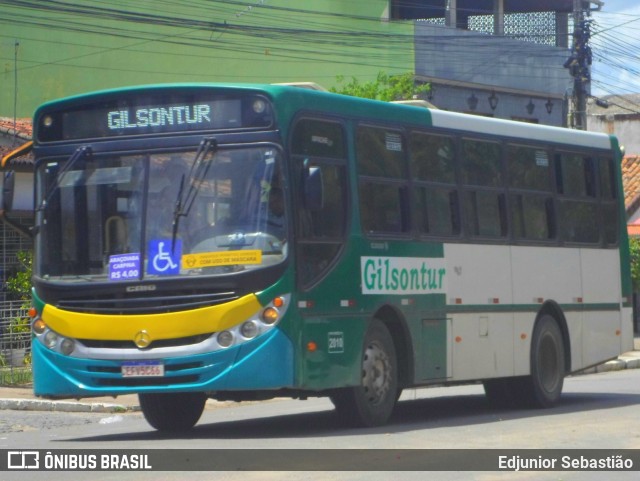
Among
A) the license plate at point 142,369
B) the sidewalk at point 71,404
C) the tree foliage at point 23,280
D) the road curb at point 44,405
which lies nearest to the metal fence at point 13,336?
the tree foliage at point 23,280

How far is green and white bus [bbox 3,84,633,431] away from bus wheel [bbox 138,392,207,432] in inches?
0.8

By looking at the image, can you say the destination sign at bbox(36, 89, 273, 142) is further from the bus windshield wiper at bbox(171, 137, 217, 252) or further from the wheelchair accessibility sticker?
the wheelchair accessibility sticker

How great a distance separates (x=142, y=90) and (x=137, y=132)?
0.42 m

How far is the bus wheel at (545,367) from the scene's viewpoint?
50.3 ft

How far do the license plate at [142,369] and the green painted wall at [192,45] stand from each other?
26090mm

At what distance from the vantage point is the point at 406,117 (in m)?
13.5

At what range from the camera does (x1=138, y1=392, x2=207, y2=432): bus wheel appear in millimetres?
13047

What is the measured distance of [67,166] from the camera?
12.1m

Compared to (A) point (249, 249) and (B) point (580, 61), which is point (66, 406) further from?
(B) point (580, 61)

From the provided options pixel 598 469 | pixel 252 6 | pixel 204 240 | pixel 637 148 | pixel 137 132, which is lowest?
pixel 598 469

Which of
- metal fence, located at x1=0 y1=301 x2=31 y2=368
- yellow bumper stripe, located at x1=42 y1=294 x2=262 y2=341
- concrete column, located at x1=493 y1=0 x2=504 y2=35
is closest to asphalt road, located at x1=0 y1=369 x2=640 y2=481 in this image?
yellow bumper stripe, located at x1=42 y1=294 x2=262 y2=341

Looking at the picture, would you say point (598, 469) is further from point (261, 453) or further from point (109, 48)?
point (109, 48)

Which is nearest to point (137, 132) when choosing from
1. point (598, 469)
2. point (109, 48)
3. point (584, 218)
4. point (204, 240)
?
point (204, 240)

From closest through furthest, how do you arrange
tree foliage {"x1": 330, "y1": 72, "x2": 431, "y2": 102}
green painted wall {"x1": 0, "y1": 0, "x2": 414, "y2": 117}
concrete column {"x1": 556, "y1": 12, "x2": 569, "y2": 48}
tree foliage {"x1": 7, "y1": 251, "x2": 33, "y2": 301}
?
tree foliage {"x1": 7, "y1": 251, "x2": 33, "y2": 301}, tree foliage {"x1": 330, "y1": 72, "x2": 431, "y2": 102}, green painted wall {"x1": 0, "y1": 0, "x2": 414, "y2": 117}, concrete column {"x1": 556, "y1": 12, "x2": 569, "y2": 48}
